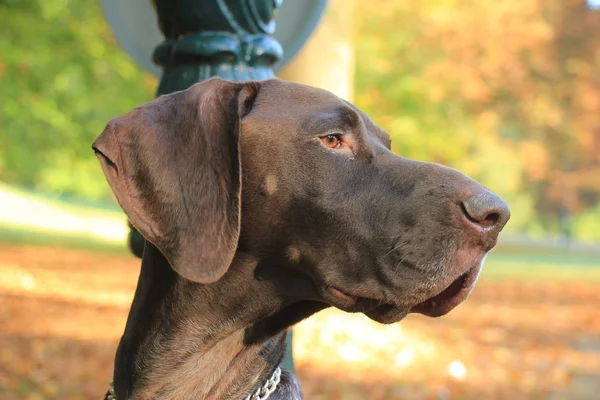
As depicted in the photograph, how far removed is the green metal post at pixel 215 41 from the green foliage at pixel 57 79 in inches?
390

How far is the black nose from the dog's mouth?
23 cm

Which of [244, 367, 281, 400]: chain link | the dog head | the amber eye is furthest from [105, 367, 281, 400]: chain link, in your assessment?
the amber eye

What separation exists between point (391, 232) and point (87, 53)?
510 inches

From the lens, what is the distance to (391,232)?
273 centimetres

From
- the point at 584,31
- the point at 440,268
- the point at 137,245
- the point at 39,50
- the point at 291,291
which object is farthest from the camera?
the point at 584,31

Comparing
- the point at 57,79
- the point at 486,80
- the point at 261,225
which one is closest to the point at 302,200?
the point at 261,225

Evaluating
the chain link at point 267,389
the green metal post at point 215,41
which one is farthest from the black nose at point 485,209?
the green metal post at point 215,41

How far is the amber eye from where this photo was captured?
2.92 meters

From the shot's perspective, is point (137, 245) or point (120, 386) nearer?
point (120, 386)

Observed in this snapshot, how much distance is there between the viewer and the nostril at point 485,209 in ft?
8.46

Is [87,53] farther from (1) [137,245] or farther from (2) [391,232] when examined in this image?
(2) [391,232]

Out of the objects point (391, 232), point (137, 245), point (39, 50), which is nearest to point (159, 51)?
point (137, 245)

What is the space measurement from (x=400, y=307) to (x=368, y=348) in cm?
623

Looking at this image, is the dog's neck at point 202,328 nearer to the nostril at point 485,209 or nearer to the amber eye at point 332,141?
the amber eye at point 332,141
